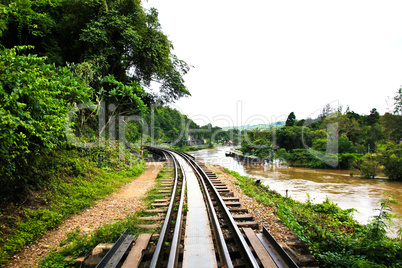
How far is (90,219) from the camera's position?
4.68 m

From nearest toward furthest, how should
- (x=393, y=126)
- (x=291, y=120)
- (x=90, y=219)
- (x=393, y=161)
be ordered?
(x=90, y=219), (x=393, y=161), (x=393, y=126), (x=291, y=120)

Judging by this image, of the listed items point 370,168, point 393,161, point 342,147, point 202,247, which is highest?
point 342,147

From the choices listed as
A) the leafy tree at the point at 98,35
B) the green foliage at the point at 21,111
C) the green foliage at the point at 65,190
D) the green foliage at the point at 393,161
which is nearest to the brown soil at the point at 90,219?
the green foliage at the point at 65,190

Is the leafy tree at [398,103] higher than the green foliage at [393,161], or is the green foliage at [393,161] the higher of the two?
the leafy tree at [398,103]

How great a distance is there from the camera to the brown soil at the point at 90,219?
3254 mm

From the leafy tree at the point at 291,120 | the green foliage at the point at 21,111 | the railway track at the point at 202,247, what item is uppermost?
the leafy tree at the point at 291,120

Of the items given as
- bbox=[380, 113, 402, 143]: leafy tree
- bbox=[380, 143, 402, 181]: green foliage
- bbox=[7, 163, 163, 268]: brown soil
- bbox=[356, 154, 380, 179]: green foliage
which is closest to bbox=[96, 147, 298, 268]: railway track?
bbox=[7, 163, 163, 268]: brown soil

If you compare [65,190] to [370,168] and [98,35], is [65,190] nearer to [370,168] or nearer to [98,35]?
[98,35]

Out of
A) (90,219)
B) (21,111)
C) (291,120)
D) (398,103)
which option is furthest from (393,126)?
(21,111)

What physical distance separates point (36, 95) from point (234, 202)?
5216 mm

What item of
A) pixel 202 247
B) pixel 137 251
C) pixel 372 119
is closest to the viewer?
pixel 137 251

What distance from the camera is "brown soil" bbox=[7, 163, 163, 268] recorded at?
3.25m

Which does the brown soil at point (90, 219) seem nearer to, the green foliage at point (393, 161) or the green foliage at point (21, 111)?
the green foliage at point (21, 111)

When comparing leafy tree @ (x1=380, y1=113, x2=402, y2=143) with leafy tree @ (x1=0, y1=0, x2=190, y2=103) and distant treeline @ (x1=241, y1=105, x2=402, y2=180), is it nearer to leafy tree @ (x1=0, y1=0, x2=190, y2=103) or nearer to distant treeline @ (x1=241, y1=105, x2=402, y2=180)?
distant treeline @ (x1=241, y1=105, x2=402, y2=180)
